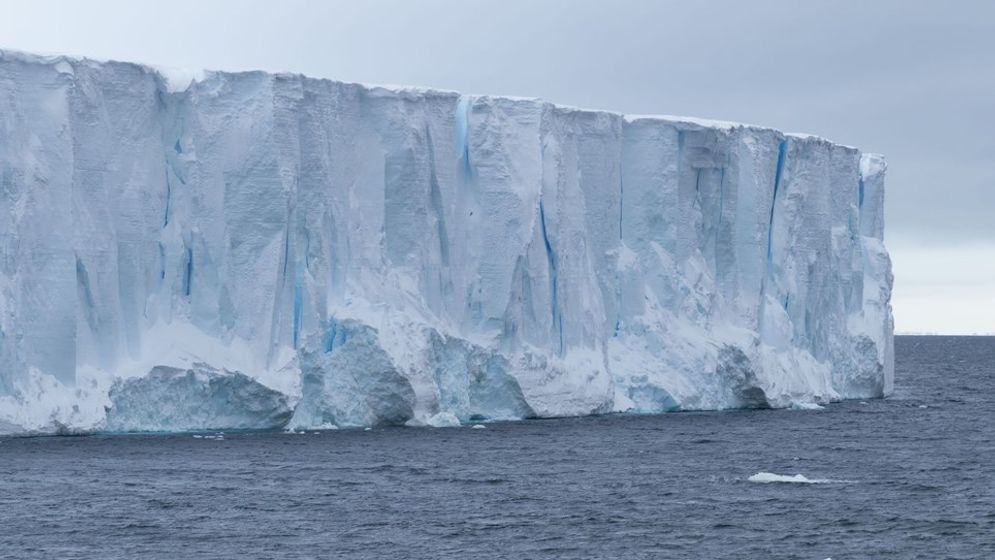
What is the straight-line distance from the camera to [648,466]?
803 inches

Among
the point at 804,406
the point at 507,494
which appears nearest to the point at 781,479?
the point at 507,494

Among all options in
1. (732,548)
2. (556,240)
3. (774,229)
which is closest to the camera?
(732,548)

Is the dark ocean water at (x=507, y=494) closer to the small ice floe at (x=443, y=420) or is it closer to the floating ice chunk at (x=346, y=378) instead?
the small ice floe at (x=443, y=420)

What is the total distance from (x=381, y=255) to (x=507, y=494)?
22.8 ft

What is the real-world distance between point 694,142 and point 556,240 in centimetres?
358

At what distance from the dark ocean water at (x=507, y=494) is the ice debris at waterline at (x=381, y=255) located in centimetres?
75

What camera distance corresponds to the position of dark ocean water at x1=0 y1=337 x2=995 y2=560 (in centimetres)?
1443

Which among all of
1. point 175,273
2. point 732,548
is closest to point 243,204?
point 175,273

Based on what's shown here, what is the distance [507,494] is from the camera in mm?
17703

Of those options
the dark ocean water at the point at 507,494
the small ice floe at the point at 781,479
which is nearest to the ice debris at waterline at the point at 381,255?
the dark ocean water at the point at 507,494

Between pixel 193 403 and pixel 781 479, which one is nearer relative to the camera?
pixel 781 479

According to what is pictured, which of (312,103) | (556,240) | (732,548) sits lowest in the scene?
(732,548)

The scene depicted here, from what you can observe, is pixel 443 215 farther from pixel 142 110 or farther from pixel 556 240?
pixel 142 110

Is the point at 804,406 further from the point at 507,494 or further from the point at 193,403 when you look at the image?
the point at 507,494
